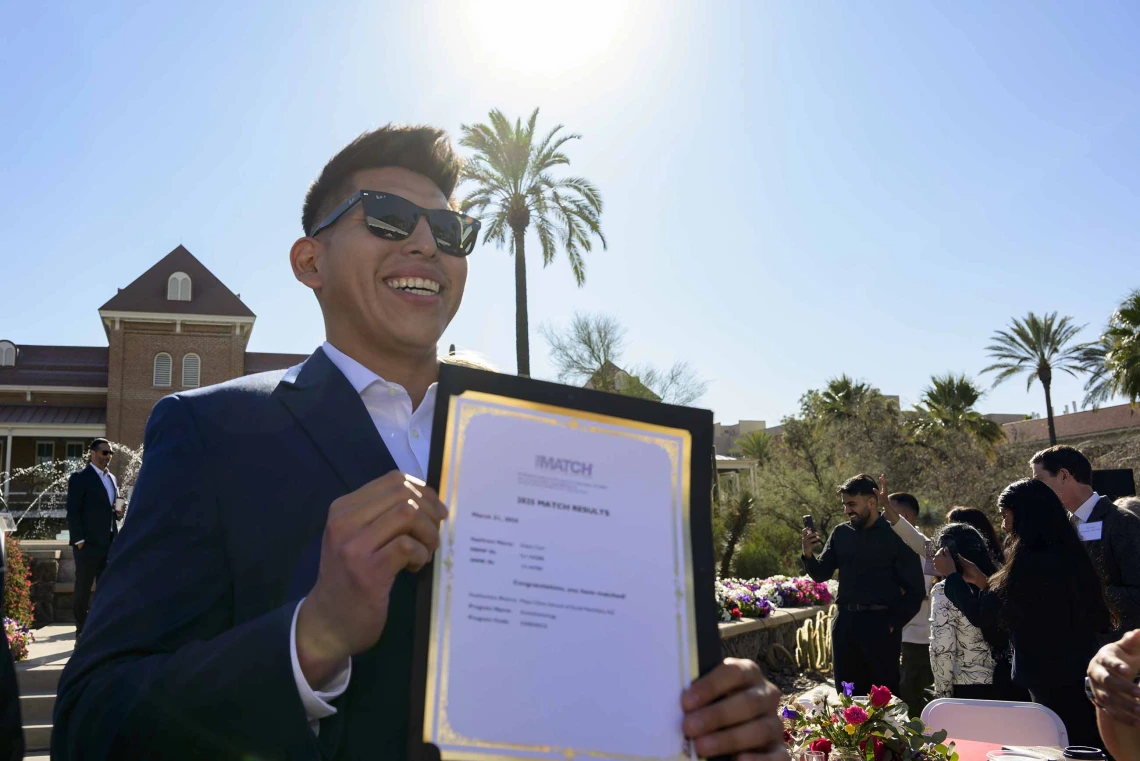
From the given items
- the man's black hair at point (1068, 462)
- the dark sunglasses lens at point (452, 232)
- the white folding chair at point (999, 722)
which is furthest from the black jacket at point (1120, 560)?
the dark sunglasses lens at point (452, 232)

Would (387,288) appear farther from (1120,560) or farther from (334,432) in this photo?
(1120,560)

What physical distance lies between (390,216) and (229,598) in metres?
0.90

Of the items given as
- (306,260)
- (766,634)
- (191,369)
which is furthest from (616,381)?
(306,260)

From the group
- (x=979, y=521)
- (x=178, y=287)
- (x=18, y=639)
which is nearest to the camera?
(x=979, y=521)

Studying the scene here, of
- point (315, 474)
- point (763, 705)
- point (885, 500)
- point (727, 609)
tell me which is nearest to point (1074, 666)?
point (885, 500)

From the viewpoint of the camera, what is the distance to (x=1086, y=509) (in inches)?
260

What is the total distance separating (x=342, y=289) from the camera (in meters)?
1.89

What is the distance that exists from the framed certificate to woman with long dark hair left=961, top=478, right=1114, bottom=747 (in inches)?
200

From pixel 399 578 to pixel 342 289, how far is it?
0.75 meters

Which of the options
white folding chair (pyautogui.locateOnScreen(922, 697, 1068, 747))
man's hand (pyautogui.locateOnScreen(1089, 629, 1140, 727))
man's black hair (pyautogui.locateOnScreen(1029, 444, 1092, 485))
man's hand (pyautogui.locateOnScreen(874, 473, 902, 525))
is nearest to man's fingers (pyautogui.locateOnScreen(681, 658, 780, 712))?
man's hand (pyautogui.locateOnScreen(1089, 629, 1140, 727))

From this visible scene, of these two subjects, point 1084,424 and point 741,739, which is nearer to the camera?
point 741,739

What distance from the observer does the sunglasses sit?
1894mm

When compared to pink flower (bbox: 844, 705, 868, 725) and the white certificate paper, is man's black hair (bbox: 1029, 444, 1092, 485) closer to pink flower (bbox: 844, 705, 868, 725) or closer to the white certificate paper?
pink flower (bbox: 844, 705, 868, 725)

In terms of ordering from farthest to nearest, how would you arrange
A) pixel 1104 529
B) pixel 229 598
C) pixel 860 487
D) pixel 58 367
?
pixel 58 367 < pixel 860 487 < pixel 1104 529 < pixel 229 598
